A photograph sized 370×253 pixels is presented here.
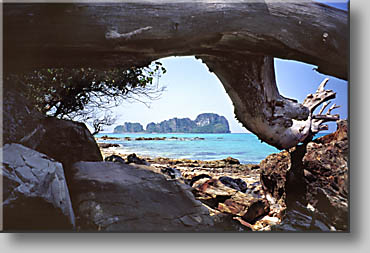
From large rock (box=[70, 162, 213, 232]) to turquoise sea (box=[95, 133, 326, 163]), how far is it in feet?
0.55

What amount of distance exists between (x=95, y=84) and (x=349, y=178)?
6.92 ft

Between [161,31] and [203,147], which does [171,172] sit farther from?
[161,31]

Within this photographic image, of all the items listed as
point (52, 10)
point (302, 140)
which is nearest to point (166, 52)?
point (52, 10)

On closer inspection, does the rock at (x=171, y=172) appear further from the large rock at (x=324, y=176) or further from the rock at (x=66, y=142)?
the large rock at (x=324, y=176)

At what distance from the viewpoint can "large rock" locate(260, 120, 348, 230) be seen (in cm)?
215

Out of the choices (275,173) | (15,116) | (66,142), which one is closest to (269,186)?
(275,173)

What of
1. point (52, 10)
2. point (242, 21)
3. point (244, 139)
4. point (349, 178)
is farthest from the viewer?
point (244, 139)

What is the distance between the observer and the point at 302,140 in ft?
8.00

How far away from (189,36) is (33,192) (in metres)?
1.37

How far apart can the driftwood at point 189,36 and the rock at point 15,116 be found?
0.16 m

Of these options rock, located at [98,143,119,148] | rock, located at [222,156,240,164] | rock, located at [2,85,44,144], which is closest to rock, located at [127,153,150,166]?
rock, located at [98,143,119,148]

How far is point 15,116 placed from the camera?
203cm

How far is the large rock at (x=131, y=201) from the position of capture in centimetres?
203

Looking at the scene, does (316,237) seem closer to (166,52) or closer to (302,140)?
(302,140)
